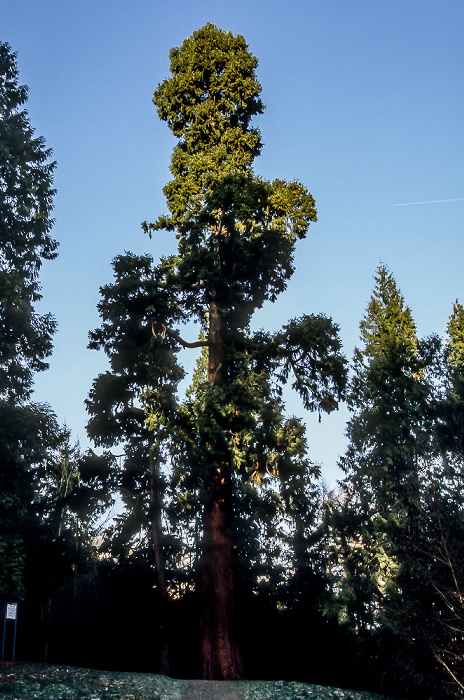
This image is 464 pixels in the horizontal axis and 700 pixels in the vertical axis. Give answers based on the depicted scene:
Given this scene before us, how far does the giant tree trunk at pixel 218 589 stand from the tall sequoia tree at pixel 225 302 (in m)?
→ 0.02

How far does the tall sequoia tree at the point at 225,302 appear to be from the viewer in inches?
473

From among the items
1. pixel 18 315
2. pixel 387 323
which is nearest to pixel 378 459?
pixel 387 323

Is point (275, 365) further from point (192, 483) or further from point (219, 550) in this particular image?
point (219, 550)

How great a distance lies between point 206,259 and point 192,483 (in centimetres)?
613

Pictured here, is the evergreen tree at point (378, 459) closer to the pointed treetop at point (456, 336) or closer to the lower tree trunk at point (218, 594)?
the pointed treetop at point (456, 336)

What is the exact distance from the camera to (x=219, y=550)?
12031mm

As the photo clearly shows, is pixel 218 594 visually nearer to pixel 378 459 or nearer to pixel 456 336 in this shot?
pixel 378 459

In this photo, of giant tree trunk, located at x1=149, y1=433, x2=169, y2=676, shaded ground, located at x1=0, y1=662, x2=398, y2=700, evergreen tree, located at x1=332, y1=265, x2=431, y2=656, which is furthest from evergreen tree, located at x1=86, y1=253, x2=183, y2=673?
evergreen tree, located at x1=332, y1=265, x2=431, y2=656

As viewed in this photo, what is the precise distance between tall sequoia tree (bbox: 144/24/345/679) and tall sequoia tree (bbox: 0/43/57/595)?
178 inches

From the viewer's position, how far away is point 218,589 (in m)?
11.7

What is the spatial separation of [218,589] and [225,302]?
7590 millimetres

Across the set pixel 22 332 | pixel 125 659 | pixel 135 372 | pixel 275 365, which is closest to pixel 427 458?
pixel 275 365

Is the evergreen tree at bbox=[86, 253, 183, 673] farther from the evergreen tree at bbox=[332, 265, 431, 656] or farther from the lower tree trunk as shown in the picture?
A: the evergreen tree at bbox=[332, 265, 431, 656]

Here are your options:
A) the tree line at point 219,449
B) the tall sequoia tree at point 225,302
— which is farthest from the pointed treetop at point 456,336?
the tall sequoia tree at point 225,302
